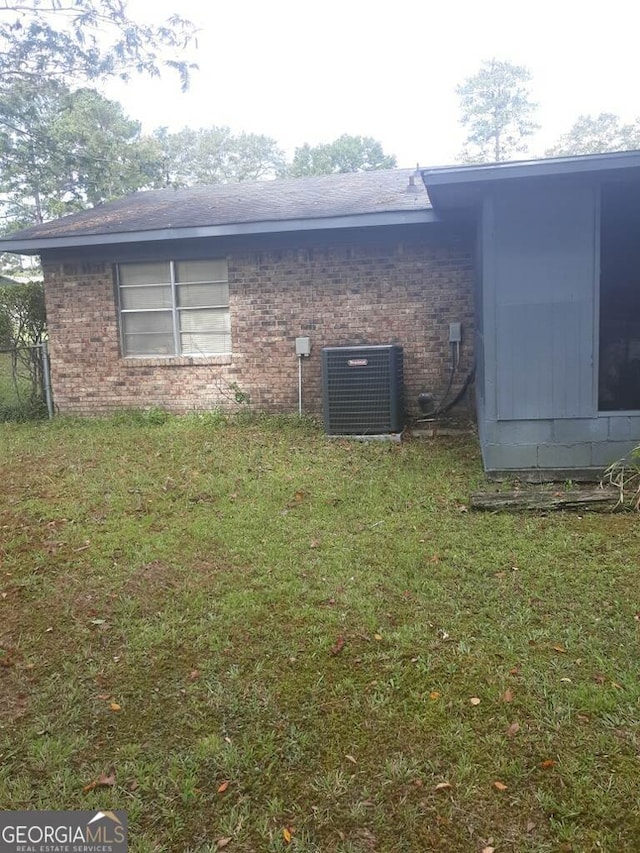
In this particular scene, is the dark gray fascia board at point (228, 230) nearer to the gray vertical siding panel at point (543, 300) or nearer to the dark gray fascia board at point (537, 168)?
the gray vertical siding panel at point (543, 300)

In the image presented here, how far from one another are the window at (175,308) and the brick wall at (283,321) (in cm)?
18

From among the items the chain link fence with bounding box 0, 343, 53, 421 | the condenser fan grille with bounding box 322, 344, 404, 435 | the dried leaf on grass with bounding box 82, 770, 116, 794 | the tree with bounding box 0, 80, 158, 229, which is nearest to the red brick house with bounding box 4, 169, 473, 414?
the chain link fence with bounding box 0, 343, 53, 421

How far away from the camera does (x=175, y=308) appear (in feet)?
30.3

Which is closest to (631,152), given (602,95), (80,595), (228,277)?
(80,595)

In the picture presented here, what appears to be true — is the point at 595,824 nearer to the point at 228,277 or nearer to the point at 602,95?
the point at 228,277

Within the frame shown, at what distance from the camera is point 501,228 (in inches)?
215

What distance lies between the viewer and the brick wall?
8.47 meters

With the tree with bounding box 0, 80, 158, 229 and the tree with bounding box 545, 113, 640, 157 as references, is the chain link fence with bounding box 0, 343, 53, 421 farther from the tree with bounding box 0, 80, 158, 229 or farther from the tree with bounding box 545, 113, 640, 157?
the tree with bounding box 545, 113, 640, 157

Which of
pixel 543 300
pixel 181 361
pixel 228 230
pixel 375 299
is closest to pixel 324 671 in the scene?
pixel 543 300

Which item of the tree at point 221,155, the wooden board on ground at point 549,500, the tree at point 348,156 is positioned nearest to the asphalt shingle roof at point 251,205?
the wooden board on ground at point 549,500

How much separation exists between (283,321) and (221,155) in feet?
131

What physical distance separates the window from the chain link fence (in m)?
1.42

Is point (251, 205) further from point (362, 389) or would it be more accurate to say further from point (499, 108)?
point (499, 108)

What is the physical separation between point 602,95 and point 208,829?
143 feet
